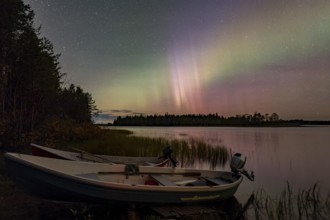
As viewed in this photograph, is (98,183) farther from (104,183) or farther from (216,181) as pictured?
(216,181)

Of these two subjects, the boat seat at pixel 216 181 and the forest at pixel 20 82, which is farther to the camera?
the forest at pixel 20 82

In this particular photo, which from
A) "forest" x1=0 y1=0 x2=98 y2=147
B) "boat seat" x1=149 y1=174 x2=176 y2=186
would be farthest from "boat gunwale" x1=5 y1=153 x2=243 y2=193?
"forest" x1=0 y1=0 x2=98 y2=147

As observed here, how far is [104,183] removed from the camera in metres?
6.15

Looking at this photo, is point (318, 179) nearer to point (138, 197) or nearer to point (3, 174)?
point (138, 197)

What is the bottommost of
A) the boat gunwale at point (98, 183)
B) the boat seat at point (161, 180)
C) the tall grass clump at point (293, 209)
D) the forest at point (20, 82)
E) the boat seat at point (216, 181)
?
the tall grass clump at point (293, 209)

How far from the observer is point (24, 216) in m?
6.25

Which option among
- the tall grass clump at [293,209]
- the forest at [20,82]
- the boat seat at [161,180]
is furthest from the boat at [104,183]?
the forest at [20,82]

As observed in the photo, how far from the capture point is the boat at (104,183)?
5980 millimetres

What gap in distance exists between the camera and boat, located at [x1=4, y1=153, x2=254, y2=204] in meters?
5.98

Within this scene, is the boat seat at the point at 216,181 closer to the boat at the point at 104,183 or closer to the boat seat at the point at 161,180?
the boat at the point at 104,183

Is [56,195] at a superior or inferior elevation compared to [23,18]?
inferior

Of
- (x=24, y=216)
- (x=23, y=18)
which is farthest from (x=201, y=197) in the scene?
(x=23, y=18)

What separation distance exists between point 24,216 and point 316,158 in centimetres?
2150

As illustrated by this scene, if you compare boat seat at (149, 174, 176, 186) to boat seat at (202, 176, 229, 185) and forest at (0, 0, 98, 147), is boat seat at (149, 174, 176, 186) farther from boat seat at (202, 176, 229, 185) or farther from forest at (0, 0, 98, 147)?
forest at (0, 0, 98, 147)
